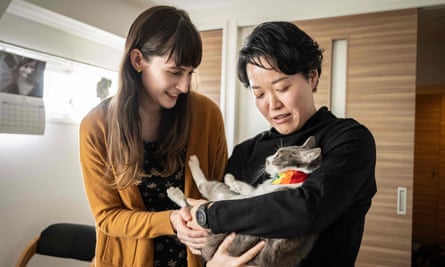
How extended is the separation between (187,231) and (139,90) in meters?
0.51

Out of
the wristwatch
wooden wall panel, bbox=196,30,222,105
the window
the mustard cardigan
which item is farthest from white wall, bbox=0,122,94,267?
the wristwatch

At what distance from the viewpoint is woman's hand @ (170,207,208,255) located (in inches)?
39.1

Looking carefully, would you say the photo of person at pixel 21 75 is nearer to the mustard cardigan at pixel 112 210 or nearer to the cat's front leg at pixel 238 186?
the mustard cardigan at pixel 112 210

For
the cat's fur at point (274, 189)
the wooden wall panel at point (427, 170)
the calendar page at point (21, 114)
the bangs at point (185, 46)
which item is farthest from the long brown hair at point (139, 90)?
the wooden wall panel at point (427, 170)

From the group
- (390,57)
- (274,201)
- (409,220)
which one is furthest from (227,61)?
(274,201)

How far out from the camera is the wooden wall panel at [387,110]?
250cm

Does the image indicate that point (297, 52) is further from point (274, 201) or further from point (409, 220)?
point (409, 220)

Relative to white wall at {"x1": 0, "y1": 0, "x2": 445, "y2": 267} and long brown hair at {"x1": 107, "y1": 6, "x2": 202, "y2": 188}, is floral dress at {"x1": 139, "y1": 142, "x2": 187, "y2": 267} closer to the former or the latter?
long brown hair at {"x1": 107, "y1": 6, "x2": 202, "y2": 188}

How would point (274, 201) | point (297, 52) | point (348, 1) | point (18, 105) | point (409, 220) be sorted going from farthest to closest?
1. point (348, 1)
2. point (409, 220)
3. point (18, 105)
4. point (297, 52)
5. point (274, 201)

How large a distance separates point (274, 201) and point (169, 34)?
0.62 meters

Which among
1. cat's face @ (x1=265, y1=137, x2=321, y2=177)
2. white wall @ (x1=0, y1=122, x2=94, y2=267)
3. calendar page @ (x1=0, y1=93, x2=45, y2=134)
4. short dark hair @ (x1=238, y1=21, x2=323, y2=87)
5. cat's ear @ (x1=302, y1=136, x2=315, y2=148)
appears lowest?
white wall @ (x1=0, y1=122, x2=94, y2=267)

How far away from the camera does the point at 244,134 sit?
3105 mm

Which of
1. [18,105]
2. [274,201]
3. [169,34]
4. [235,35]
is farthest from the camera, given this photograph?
[235,35]

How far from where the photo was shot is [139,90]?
1.28 m
